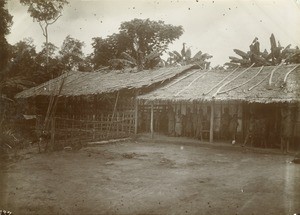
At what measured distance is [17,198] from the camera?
22.0ft

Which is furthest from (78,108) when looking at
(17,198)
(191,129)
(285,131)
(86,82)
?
(17,198)

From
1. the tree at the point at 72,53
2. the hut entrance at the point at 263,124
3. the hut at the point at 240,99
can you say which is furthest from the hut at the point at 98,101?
the tree at the point at 72,53

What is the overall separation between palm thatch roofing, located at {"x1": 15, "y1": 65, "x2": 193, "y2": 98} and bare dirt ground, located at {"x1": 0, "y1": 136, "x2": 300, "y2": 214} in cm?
532

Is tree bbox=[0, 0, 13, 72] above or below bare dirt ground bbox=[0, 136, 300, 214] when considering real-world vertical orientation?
above

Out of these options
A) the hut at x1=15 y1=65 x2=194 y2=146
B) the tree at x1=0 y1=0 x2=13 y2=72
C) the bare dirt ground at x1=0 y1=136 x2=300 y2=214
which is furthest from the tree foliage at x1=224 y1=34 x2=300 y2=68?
the tree at x1=0 y1=0 x2=13 y2=72

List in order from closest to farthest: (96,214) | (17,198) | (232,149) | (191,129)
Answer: (96,214) → (17,198) → (232,149) → (191,129)

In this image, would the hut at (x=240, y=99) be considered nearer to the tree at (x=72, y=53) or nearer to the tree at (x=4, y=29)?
the tree at (x=4, y=29)

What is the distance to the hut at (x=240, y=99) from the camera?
1295cm

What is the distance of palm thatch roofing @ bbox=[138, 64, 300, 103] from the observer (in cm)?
1273

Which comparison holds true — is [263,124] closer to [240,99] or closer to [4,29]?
[240,99]

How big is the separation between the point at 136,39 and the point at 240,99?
19.5m

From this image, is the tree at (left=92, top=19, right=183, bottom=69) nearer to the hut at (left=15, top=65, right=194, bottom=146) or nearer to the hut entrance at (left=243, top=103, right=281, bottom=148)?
the hut at (left=15, top=65, right=194, bottom=146)

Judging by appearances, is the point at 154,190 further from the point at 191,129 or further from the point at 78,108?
the point at 78,108

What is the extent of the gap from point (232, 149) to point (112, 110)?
7.34m
